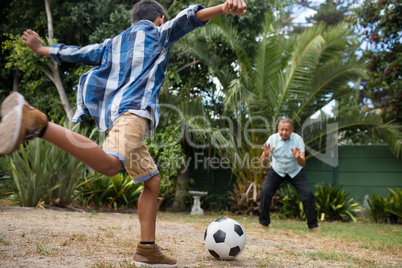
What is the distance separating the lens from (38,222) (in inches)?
164

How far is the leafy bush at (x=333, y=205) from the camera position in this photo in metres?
7.84

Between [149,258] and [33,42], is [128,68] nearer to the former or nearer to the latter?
[33,42]

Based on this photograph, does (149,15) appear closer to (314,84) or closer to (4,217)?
(4,217)

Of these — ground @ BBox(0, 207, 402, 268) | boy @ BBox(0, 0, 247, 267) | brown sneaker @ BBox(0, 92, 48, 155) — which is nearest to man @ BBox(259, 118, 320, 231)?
ground @ BBox(0, 207, 402, 268)

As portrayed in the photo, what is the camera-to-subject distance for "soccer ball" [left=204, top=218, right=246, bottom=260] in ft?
9.37

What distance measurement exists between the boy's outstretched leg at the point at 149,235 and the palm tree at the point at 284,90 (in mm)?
5245

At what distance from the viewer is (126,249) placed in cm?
307

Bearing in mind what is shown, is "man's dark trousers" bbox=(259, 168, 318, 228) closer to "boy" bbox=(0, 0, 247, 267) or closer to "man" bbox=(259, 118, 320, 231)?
"man" bbox=(259, 118, 320, 231)

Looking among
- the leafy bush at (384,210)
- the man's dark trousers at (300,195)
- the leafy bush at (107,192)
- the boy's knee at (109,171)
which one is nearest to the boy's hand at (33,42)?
the boy's knee at (109,171)

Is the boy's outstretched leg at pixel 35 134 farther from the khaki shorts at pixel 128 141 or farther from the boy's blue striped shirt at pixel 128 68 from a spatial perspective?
the boy's blue striped shirt at pixel 128 68

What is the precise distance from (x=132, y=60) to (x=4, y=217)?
3.10m

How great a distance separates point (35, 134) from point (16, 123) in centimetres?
13

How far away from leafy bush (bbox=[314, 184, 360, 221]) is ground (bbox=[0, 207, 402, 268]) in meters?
3.55

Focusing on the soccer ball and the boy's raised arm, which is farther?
the soccer ball
